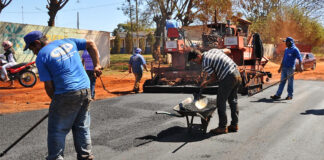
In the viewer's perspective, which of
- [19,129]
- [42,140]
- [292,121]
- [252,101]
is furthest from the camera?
[252,101]

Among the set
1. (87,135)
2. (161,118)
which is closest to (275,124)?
(161,118)

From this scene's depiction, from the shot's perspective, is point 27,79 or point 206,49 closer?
point 206,49

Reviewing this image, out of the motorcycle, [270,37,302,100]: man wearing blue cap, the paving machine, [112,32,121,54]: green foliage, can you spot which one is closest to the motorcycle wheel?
the motorcycle

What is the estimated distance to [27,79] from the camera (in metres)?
11.2

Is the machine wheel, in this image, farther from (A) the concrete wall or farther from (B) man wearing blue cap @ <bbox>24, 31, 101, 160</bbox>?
(A) the concrete wall

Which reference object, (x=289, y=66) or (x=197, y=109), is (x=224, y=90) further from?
(x=289, y=66)

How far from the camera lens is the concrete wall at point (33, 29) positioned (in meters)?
13.6

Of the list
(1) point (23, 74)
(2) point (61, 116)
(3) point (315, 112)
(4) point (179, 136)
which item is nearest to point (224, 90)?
(4) point (179, 136)

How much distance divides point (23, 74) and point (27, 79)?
24cm

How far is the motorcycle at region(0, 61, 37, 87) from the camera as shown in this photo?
10.8m

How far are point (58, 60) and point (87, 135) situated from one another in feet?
3.03

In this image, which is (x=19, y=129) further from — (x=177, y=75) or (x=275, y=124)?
(x=177, y=75)

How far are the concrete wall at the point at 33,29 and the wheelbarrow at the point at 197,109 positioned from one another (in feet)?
36.4

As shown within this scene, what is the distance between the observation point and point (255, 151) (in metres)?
4.05
